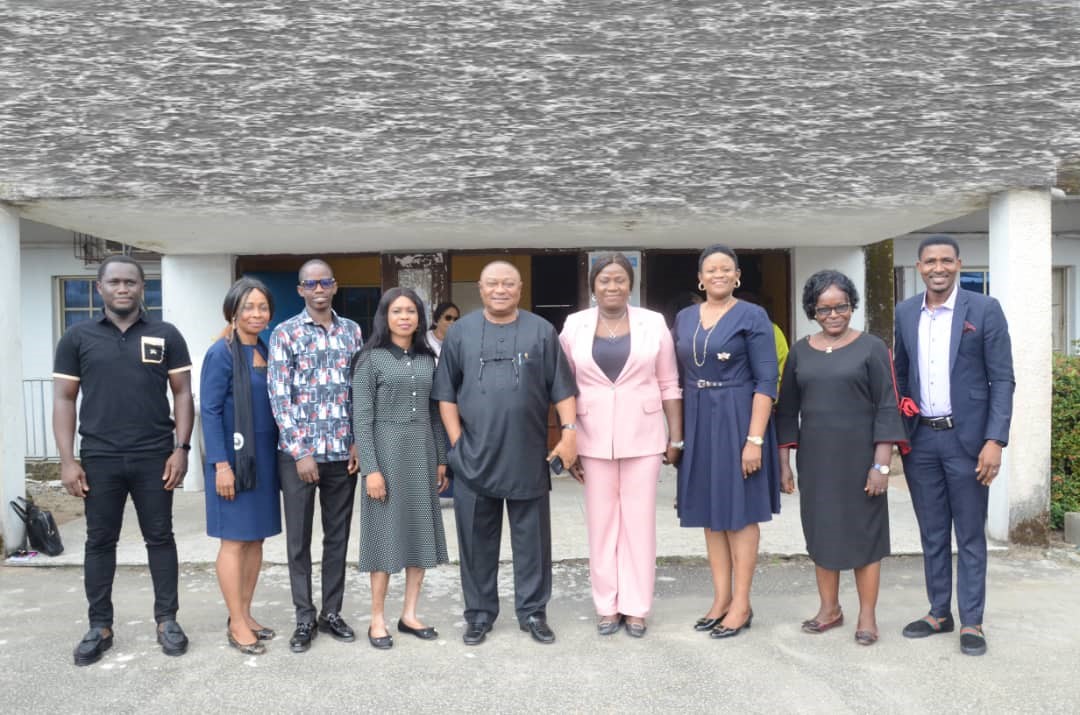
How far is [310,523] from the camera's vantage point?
14.3ft

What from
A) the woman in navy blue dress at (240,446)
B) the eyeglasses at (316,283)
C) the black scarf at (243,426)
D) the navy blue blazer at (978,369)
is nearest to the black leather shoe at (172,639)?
the woman in navy blue dress at (240,446)

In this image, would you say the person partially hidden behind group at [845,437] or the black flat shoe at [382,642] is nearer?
the person partially hidden behind group at [845,437]

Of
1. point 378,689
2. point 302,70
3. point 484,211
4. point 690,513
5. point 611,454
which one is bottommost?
point 378,689

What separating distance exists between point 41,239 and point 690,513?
9058 mm

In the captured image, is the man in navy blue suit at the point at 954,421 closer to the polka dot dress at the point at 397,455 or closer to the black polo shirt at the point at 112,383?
the polka dot dress at the point at 397,455

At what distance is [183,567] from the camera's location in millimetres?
5891

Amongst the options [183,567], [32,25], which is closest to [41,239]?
[32,25]

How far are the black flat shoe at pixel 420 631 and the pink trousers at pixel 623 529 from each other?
83 cm

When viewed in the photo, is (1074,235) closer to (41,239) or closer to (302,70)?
(302,70)

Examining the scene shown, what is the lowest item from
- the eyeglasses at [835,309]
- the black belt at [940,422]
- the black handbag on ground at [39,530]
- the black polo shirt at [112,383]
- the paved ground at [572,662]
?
the paved ground at [572,662]

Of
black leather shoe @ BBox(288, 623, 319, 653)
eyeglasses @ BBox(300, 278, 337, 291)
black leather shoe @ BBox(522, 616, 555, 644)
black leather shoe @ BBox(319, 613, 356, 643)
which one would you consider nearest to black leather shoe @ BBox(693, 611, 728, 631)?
black leather shoe @ BBox(522, 616, 555, 644)

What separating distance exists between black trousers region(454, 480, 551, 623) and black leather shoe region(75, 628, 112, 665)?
1.71 meters

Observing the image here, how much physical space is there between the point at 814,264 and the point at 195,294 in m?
6.11

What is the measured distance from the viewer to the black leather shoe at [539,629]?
4.33m
